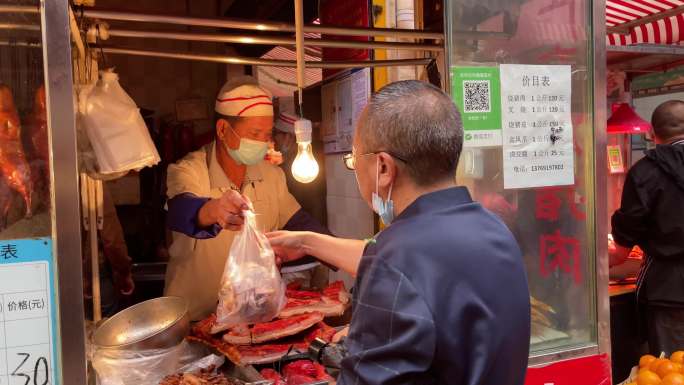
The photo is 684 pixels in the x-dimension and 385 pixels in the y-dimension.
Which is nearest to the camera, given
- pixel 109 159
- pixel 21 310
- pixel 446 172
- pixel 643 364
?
pixel 446 172

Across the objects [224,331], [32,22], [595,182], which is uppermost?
[32,22]

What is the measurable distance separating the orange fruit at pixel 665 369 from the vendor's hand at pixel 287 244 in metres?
1.87

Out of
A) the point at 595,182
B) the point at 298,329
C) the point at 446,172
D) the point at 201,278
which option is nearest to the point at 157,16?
the point at 446,172

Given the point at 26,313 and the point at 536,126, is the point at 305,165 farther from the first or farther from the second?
the point at 26,313

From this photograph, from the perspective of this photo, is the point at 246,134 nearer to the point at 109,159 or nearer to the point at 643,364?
the point at 109,159

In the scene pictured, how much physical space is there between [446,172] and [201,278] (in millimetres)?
2252

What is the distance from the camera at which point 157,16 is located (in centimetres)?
211

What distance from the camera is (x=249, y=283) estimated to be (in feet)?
7.73

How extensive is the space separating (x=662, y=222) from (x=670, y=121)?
0.79 meters

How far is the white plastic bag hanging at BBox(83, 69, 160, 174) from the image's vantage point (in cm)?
203

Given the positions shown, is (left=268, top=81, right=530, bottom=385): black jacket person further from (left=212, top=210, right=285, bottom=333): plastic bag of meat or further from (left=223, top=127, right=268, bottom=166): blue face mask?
(left=223, top=127, right=268, bottom=166): blue face mask

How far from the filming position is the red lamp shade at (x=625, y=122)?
4703 mm

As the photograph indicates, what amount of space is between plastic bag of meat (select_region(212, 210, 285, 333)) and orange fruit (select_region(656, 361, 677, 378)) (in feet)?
6.30

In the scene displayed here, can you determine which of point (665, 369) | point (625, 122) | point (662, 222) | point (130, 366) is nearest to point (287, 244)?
point (130, 366)
